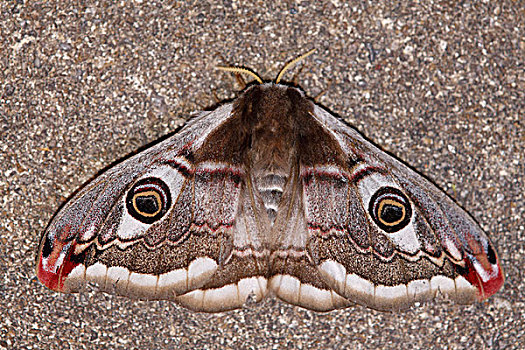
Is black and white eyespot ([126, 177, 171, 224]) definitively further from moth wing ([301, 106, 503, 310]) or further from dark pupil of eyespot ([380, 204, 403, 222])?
dark pupil of eyespot ([380, 204, 403, 222])

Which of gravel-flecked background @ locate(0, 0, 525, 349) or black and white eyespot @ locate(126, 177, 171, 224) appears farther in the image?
gravel-flecked background @ locate(0, 0, 525, 349)

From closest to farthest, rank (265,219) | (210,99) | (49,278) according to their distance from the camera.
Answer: (49,278)
(265,219)
(210,99)

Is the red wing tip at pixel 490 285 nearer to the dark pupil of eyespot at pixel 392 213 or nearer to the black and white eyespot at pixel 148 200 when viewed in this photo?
the dark pupil of eyespot at pixel 392 213

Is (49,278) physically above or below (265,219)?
below

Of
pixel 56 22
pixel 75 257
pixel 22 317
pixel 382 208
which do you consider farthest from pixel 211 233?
pixel 56 22

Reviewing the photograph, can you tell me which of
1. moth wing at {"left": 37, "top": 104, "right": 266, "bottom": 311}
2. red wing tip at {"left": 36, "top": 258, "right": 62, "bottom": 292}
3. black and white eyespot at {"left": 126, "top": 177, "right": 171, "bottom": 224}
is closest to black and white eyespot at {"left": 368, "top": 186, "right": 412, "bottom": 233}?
moth wing at {"left": 37, "top": 104, "right": 266, "bottom": 311}

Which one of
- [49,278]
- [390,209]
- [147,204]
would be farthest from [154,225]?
[390,209]

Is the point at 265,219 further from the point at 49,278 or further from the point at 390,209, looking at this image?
the point at 49,278
